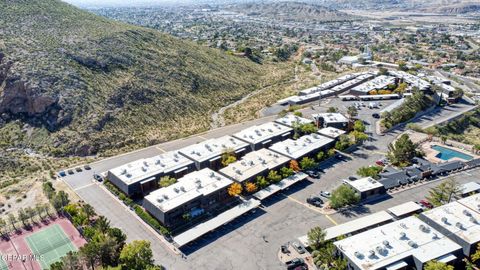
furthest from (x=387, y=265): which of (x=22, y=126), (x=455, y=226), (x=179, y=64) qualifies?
(x=179, y=64)

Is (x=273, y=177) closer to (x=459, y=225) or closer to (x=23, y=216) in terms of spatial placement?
(x=459, y=225)

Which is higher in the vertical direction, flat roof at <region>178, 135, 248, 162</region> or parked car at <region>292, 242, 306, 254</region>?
flat roof at <region>178, 135, 248, 162</region>

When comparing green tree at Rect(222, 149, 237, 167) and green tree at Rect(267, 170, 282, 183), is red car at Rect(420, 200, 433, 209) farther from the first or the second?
green tree at Rect(222, 149, 237, 167)

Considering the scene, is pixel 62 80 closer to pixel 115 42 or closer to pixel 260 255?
pixel 115 42

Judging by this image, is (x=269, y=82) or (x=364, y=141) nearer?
(x=364, y=141)

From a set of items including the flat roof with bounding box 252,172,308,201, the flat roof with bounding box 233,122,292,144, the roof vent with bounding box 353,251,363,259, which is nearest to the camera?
the roof vent with bounding box 353,251,363,259

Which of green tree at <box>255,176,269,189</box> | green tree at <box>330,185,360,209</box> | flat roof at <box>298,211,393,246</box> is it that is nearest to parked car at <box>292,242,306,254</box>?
flat roof at <box>298,211,393,246</box>

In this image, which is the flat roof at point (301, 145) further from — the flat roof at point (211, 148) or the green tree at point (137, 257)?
the green tree at point (137, 257)
